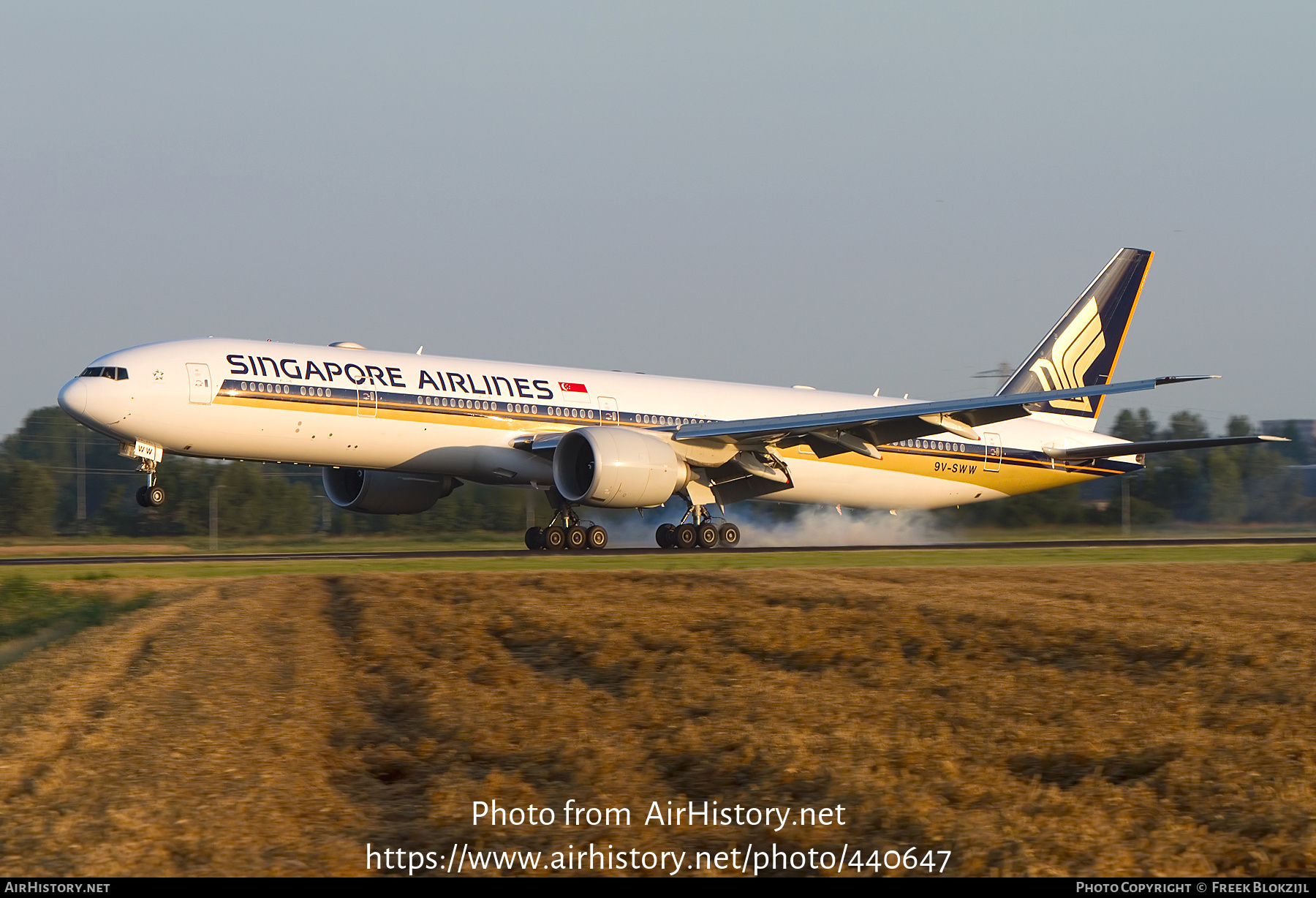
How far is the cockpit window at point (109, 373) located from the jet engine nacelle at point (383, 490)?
557cm

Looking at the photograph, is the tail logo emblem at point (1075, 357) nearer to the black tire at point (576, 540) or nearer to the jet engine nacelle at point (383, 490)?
the black tire at point (576, 540)

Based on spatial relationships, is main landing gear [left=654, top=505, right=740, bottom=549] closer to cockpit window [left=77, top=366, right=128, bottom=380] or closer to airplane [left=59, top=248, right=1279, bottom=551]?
airplane [left=59, top=248, right=1279, bottom=551]

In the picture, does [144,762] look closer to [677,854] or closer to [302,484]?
[677,854]

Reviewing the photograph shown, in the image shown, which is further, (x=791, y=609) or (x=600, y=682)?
(x=791, y=609)

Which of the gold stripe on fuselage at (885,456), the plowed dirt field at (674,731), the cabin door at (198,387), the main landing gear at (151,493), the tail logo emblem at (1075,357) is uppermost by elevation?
the tail logo emblem at (1075,357)

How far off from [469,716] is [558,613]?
4.37 metres

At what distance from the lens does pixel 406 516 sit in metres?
37.0

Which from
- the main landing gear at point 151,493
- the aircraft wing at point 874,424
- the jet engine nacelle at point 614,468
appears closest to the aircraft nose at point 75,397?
the main landing gear at point 151,493

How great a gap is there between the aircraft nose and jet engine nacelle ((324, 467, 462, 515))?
5837 mm

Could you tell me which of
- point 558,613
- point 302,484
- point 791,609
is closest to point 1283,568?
point 791,609

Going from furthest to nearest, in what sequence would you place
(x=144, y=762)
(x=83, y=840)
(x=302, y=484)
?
(x=302, y=484) < (x=144, y=762) < (x=83, y=840)

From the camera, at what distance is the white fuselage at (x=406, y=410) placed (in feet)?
73.4

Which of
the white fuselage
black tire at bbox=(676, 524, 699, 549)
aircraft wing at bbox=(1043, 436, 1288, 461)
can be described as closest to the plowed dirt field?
the white fuselage
